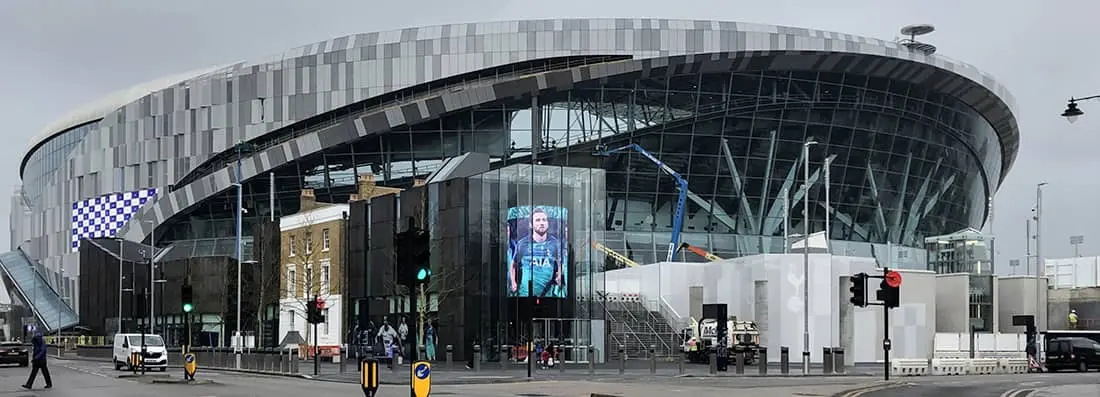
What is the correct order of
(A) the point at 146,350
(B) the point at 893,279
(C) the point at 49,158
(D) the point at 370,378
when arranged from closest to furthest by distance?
(D) the point at 370,378 → (B) the point at 893,279 → (A) the point at 146,350 → (C) the point at 49,158

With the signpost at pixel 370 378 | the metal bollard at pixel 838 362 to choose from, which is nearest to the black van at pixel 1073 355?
the metal bollard at pixel 838 362

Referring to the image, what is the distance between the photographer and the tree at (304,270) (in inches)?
3098

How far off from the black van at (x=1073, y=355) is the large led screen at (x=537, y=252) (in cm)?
2262

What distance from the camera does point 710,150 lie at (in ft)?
345

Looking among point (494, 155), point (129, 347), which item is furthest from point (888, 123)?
point (129, 347)

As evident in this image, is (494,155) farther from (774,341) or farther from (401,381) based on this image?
(401,381)

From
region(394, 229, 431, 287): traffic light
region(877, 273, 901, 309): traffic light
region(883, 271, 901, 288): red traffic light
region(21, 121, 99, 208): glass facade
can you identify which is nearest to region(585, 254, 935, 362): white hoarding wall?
region(883, 271, 901, 288): red traffic light

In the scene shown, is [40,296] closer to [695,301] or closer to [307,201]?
[307,201]

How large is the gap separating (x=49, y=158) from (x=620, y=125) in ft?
286

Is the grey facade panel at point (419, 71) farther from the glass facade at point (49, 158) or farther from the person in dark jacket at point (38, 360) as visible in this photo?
the person in dark jacket at point (38, 360)

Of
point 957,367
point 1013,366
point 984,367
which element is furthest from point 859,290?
point 1013,366

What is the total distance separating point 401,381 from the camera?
1789 inches

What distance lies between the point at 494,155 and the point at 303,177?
1711 centimetres

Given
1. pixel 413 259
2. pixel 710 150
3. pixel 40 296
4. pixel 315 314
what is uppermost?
pixel 710 150
